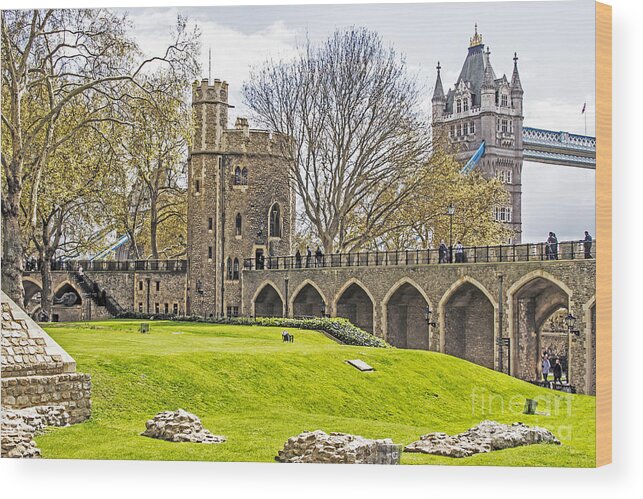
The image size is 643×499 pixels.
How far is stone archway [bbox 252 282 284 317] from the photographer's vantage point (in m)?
25.0

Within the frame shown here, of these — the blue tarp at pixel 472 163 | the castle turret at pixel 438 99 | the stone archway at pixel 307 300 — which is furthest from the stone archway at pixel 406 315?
the castle turret at pixel 438 99

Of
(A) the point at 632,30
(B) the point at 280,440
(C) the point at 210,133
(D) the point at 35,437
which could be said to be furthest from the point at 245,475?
(C) the point at 210,133

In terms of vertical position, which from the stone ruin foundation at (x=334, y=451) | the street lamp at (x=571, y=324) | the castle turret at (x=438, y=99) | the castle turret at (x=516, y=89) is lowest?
the stone ruin foundation at (x=334, y=451)

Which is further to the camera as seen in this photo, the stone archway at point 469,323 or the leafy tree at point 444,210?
the leafy tree at point 444,210

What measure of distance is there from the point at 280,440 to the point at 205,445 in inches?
40.5

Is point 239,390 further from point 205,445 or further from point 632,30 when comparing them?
point 632,30

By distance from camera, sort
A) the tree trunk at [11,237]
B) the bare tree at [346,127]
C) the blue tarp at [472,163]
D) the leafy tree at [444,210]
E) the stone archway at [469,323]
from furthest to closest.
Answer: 1. the leafy tree at [444,210]
2. the blue tarp at [472,163]
3. the stone archway at [469,323]
4. the bare tree at [346,127]
5. the tree trunk at [11,237]

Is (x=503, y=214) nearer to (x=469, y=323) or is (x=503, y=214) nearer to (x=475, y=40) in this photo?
(x=469, y=323)

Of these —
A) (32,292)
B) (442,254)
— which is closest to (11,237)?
(32,292)

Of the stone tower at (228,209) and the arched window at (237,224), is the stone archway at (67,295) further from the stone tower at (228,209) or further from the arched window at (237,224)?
the arched window at (237,224)

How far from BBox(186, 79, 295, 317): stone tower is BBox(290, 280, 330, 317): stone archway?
1447 millimetres

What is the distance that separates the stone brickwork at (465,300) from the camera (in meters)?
17.2

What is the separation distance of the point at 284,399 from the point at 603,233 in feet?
17.4

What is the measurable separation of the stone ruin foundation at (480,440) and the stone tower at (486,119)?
444 centimetres
